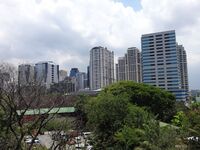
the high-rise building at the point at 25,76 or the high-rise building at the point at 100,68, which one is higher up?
the high-rise building at the point at 100,68

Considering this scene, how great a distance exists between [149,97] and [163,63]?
46843mm

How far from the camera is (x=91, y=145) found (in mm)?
25328

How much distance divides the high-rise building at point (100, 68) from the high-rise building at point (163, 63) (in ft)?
37.2

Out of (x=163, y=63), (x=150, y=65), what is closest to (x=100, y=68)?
(x=150, y=65)

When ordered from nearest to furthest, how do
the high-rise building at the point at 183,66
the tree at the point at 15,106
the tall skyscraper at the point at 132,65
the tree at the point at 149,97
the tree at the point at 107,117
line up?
the tree at the point at 15,106
the tree at the point at 107,117
the tree at the point at 149,97
the tall skyscraper at the point at 132,65
the high-rise building at the point at 183,66

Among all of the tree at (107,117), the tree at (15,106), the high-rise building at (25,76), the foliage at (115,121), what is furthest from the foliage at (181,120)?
the high-rise building at (25,76)

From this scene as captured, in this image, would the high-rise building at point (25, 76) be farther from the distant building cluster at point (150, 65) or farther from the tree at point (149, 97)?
the distant building cluster at point (150, 65)

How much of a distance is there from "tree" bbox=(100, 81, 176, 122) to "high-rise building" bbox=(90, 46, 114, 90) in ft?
98.5

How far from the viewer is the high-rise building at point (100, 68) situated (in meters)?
70.6

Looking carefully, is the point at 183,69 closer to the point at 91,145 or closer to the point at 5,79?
the point at 91,145

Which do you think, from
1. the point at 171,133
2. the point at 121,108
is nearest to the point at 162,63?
the point at 121,108

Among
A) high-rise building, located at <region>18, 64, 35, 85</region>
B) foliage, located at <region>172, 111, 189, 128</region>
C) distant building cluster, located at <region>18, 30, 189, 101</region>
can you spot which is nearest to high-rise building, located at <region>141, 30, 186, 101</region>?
distant building cluster, located at <region>18, 30, 189, 101</region>

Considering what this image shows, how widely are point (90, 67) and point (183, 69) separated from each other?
101 ft

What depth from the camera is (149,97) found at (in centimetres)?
3834
